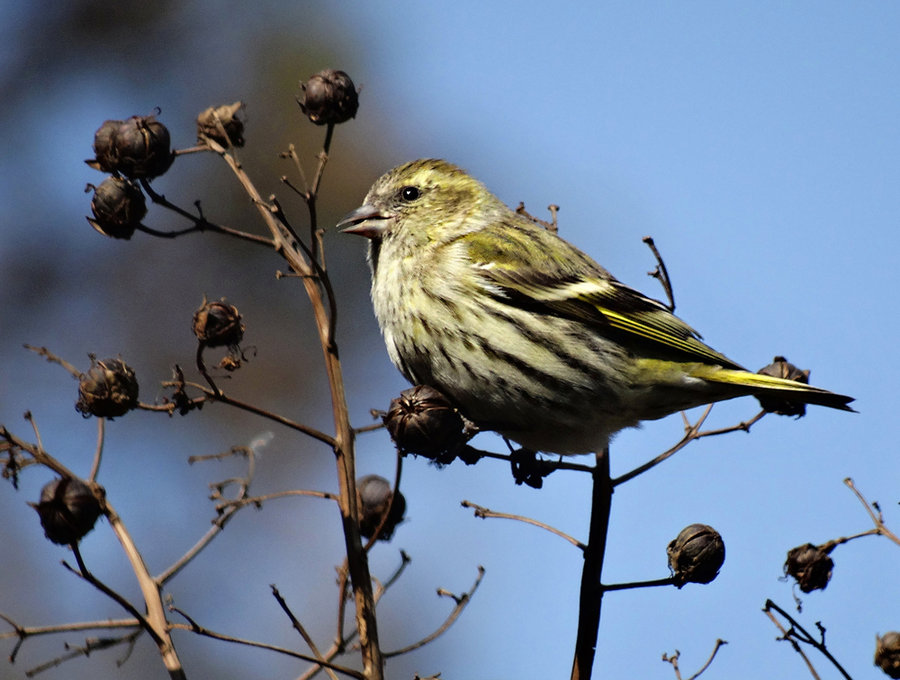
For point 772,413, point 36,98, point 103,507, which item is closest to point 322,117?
point 103,507

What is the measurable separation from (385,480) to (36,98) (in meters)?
9.25

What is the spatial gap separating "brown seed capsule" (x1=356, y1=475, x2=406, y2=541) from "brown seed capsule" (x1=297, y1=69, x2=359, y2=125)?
1209 millimetres

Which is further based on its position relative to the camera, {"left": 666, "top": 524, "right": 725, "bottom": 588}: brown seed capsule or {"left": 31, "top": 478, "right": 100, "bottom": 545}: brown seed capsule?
{"left": 666, "top": 524, "right": 725, "bottom": 588}: brown seed capsule

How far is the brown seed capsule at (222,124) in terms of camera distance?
346 centimetres

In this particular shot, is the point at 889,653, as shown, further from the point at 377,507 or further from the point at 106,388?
the point at 106,388

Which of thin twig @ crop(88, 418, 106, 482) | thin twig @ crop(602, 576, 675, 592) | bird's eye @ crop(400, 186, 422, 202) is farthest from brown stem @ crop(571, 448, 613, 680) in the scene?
bird's eye @ crop(400, 186, 422, 202)

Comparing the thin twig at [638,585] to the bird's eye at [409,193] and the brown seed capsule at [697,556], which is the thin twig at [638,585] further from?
the bird's eye at [409,193]

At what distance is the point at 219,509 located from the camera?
2947 mm

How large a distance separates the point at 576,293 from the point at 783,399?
109 cm

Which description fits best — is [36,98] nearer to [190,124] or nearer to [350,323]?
[190,124]

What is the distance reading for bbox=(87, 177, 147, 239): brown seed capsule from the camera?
3.28 meters

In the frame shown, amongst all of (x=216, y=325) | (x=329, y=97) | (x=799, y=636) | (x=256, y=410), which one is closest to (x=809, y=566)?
(x=799, y=636)

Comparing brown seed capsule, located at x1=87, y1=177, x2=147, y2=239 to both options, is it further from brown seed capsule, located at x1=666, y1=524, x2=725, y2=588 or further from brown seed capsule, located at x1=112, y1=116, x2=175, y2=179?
brown seed capsule, located at x1=666, y1=524, x2=725, y2=588

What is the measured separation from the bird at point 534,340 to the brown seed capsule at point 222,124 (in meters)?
1.05
